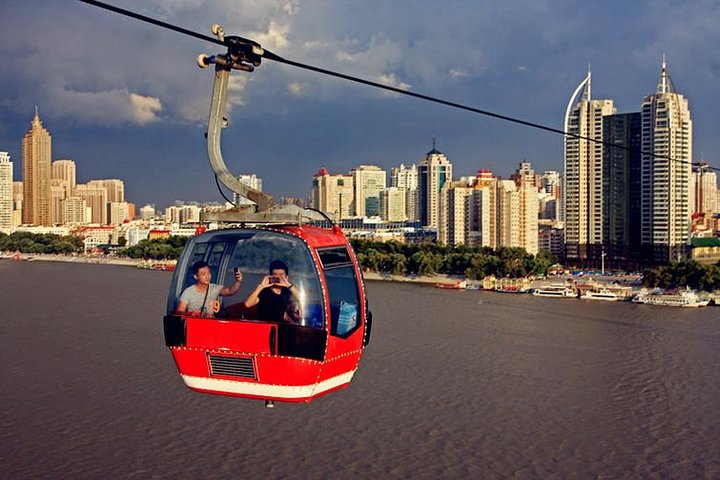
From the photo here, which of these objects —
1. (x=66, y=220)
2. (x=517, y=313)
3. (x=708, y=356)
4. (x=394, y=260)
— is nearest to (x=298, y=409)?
(x=708, y=356)

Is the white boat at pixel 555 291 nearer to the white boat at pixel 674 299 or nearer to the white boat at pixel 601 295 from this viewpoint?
the white boat at pixel 601 295

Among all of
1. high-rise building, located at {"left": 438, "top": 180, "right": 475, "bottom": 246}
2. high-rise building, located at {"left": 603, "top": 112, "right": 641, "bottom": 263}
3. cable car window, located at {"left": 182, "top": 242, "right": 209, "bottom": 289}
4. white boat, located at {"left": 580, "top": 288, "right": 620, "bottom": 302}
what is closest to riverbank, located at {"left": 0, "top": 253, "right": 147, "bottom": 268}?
high-rise building, located at {"left": 438, "top": 180, "right": 475, "bottom": 246}

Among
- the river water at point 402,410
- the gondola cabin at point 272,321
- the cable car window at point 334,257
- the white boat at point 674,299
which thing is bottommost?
the river water at point 402,410

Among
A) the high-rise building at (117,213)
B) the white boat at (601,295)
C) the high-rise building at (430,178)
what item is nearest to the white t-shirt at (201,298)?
the white boat at (601,295)

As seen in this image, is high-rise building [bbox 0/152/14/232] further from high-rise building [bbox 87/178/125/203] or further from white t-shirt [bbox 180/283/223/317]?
white t-shirt [bbox 180/283/223/317]

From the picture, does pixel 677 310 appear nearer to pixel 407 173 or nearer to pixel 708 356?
pixel 708 356

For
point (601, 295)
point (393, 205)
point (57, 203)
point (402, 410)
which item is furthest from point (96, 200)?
point (402, 410)
